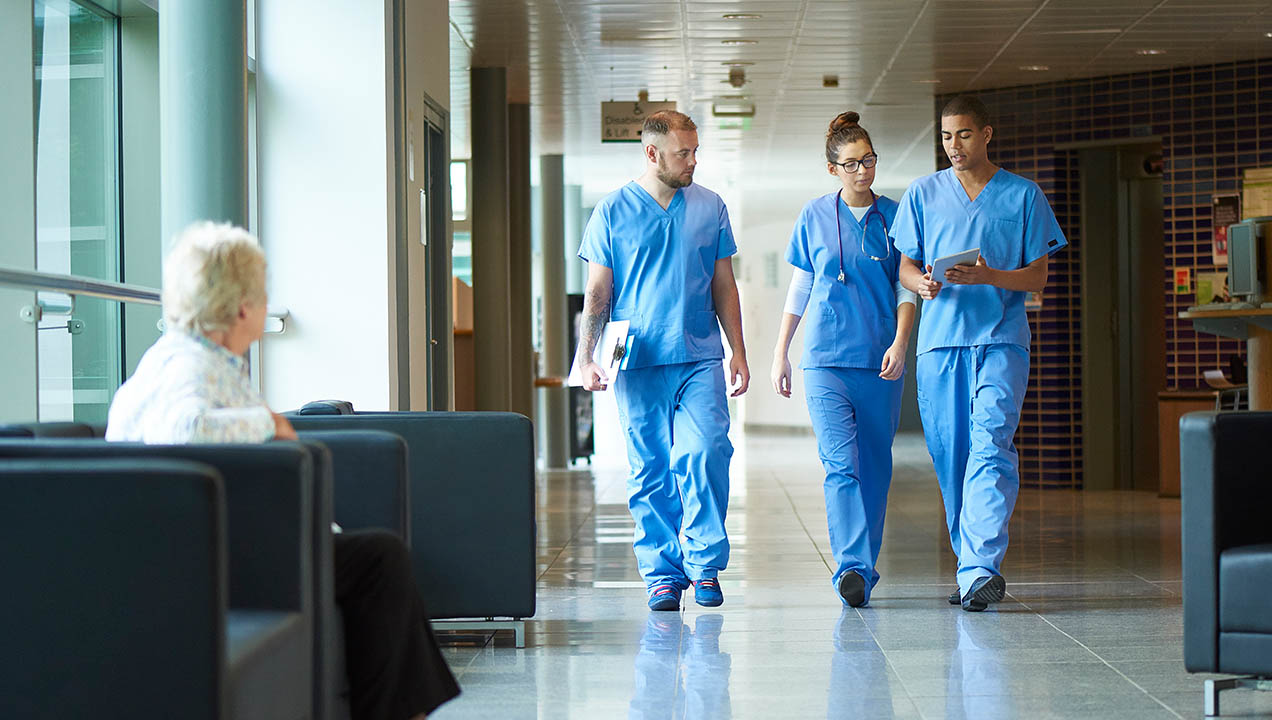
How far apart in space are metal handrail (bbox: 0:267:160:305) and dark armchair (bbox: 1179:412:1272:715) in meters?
2.37

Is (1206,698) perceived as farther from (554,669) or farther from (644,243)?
(644,243)

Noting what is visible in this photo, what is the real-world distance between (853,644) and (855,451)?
0.83 m

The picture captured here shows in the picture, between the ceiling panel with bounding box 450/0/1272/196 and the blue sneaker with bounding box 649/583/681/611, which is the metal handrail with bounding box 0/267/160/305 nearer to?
the blue sneaker with bounding box 649/583/681/611

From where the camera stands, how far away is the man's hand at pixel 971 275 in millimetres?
3951

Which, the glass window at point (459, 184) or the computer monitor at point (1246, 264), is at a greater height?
the glass window at point (459, 184)

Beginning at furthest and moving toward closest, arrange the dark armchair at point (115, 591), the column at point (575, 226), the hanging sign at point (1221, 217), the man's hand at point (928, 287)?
the column at point (575, 226)
the hanging sign at point (1221, 217)
the man's hand at point (928, 287)
the dark armchair at point (115, 591)

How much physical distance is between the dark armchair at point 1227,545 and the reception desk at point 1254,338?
3077 mm

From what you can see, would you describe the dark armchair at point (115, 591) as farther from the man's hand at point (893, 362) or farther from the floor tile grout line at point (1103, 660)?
the man's hand at point (893, 362)

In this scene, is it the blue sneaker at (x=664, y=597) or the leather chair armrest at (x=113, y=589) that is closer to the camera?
the leather chair armrest at (x=113, y=589)

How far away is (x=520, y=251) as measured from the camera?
35.8 feet

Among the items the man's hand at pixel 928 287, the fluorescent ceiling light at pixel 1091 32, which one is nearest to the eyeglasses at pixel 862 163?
the man's hand at pixel 928 287

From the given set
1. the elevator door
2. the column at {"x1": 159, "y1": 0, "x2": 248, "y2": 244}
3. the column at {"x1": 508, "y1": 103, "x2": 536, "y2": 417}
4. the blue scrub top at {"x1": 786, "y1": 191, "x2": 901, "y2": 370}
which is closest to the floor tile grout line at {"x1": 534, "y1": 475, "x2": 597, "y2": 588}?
the blue scrub top at {"x1": 786, "y1": 191, "x2": 901, "y2": 370}

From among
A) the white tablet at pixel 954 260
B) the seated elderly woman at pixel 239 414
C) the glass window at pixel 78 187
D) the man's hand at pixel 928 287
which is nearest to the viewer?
the seated elderly woman at pixel 239 414

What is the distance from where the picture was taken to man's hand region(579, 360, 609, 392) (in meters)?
4.08
